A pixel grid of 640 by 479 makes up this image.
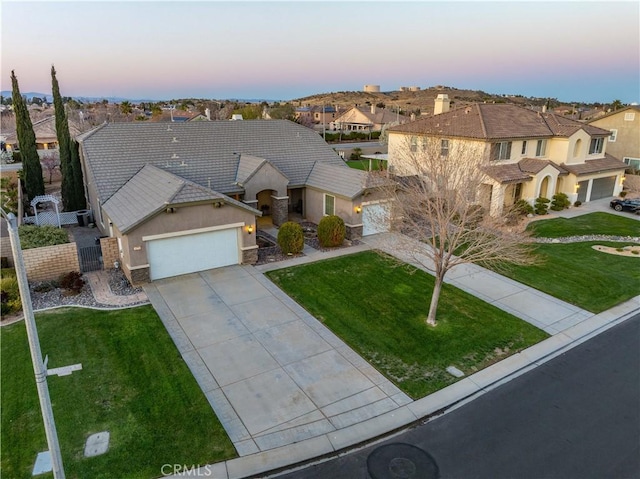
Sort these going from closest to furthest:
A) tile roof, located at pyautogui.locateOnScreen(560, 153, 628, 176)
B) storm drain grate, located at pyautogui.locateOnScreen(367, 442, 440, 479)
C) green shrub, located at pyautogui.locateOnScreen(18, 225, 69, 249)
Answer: storm drain grate, located at pyautogui.locateOnScreen(367, 442, 440, 479), green shrub, located at pyautogui.locateOnScreen(18, 225, 69, 249), tile roof, located at pyautogui.locateOnScreen(560, 153, 628, 176)

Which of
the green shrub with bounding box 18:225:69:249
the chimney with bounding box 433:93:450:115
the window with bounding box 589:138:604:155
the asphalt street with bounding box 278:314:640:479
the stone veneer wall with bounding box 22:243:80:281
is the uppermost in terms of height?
the chimney with bounding box 433:93:450:115

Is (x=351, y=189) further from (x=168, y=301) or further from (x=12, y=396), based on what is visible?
(x=12, y=396)

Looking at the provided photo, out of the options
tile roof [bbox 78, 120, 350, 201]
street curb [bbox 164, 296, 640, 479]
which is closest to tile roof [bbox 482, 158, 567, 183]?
tile roof [bbox 78, 120, 350, 201]

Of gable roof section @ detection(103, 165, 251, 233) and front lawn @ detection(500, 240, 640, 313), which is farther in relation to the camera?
front lawn @ detection(500, 240, 640, 313)

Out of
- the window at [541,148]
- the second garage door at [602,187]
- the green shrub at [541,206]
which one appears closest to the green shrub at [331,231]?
the green shrub at [541,206]

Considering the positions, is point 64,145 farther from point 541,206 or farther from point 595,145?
point 595,145

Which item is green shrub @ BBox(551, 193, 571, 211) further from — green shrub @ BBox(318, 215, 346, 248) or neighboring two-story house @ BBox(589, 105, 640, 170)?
green shrub @ BBox(318, 215, 346, 248)

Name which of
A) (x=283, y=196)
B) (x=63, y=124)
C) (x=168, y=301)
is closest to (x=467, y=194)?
(x=168, y=301)
